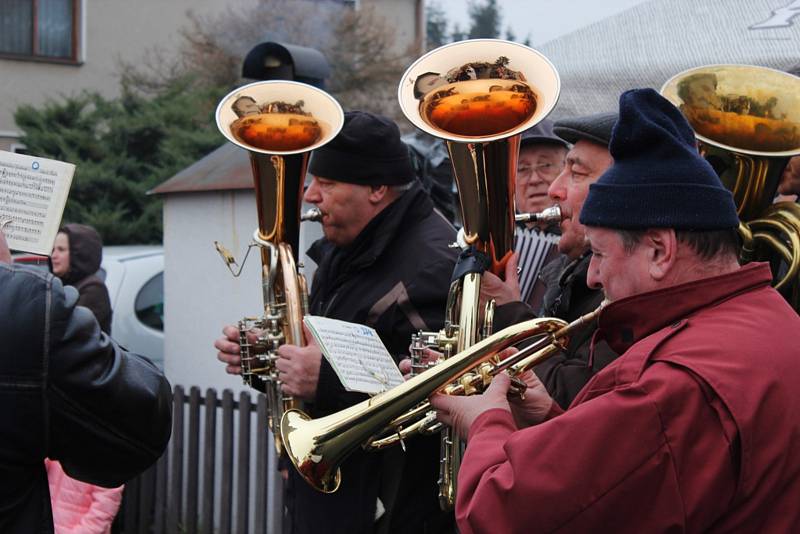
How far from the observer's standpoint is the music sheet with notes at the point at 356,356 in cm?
269

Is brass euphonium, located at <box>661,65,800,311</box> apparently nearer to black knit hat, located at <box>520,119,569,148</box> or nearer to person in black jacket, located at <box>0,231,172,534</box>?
black knit hat, located at <box>520,119,569,148</box>

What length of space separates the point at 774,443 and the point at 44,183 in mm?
1757

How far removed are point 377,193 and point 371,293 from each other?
1.46 ft

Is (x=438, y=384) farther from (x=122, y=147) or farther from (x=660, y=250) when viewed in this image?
(x=122, y=147)

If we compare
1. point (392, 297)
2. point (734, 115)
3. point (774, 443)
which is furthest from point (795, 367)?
point (392, 297)

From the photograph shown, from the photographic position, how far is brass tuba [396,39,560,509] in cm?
291

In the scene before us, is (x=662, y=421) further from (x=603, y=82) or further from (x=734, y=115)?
(x=603, y=82)

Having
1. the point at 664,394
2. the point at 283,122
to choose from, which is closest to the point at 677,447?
the point at 664,394

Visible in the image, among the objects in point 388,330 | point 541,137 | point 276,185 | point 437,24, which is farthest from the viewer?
point 437,24

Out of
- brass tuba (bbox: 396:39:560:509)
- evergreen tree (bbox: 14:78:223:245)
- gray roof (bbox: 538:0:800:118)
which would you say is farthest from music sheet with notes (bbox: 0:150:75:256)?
evergreen tree (bbox: 14:78:223:245)

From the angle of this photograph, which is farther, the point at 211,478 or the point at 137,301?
the point at 137,301

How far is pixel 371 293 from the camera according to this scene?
361cm

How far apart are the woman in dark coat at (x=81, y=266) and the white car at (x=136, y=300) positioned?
41.3 inches

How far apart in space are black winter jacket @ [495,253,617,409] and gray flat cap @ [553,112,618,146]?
0.36 m
